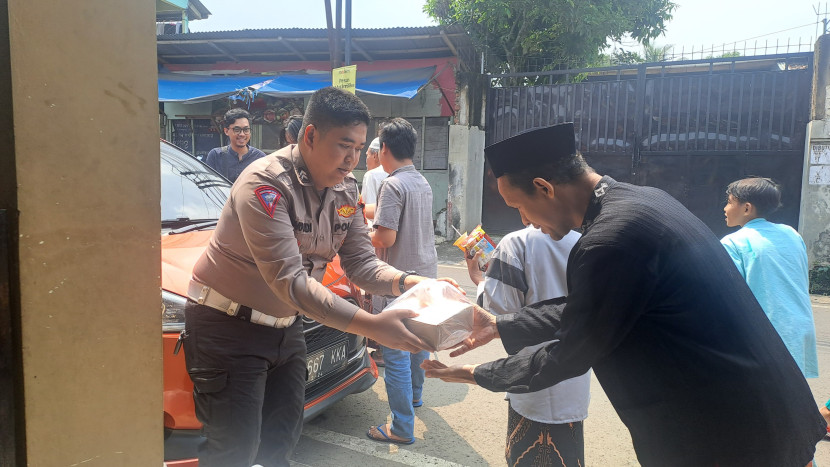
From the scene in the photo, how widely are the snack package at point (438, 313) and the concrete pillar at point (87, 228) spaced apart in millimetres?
995

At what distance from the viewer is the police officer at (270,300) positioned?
2006 millimetres

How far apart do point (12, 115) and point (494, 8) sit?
1169 cm

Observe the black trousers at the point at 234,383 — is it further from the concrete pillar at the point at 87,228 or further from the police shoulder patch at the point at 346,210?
the concrete pillar at the point at 87,228

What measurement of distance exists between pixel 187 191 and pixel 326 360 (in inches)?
62.0

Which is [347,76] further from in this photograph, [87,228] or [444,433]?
[87,228]

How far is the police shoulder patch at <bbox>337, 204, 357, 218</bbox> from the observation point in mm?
2496

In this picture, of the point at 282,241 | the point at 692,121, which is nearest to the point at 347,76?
the point at 692,121

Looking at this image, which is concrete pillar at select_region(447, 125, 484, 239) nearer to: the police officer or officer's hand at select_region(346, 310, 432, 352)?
the police officer

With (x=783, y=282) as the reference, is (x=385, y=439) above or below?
below

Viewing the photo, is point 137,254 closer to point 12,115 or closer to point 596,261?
point 12,115

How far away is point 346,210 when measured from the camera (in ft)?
8.28

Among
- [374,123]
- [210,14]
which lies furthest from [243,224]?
[210,14]

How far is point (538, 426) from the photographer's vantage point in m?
2.34

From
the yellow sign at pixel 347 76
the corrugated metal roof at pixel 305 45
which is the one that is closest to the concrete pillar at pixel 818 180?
the corrugated metal roof at pixel 305 45
